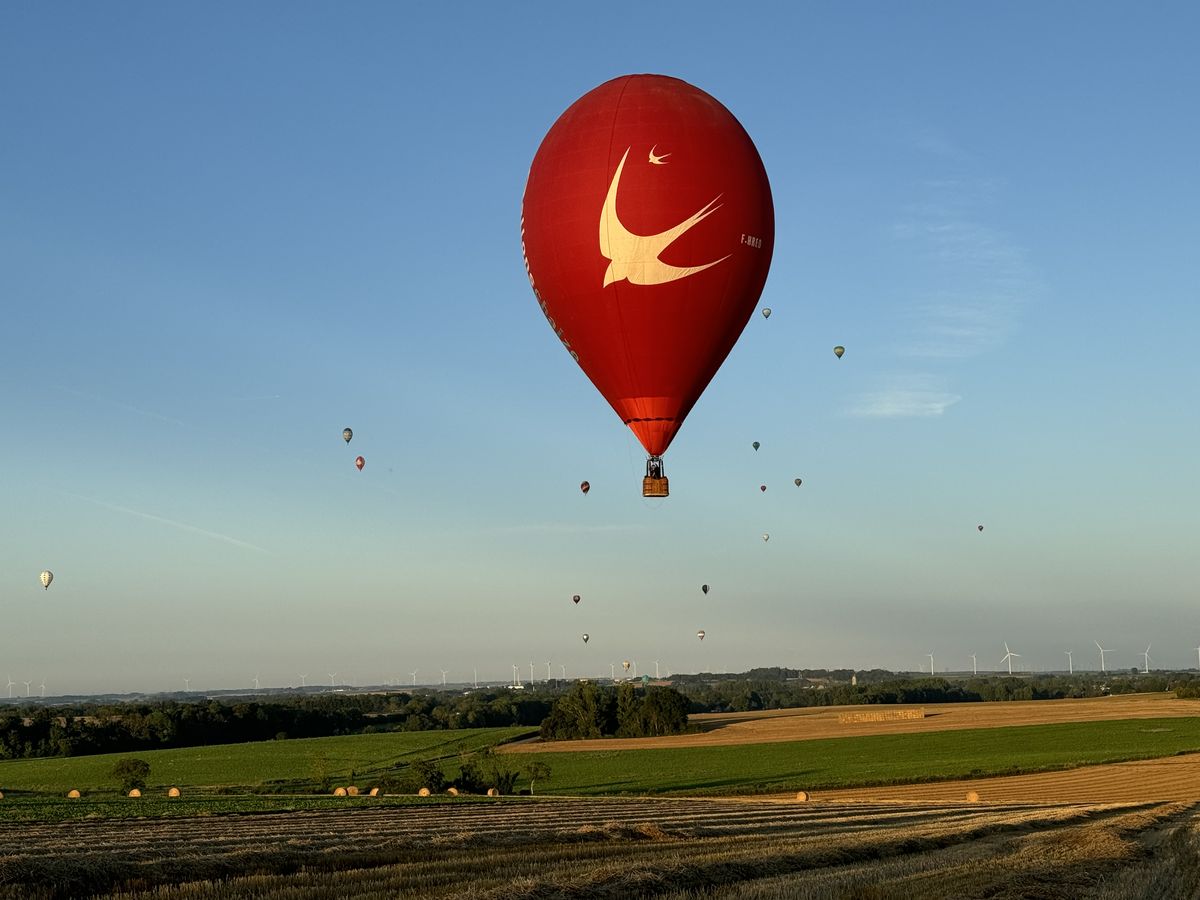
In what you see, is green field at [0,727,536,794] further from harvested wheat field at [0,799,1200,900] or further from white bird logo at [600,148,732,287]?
white bird logo at [600,148,732,287]

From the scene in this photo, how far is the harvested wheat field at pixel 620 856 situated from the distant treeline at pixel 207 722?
6650cm

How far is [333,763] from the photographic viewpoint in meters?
74.8

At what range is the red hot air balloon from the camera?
28406 millimetres

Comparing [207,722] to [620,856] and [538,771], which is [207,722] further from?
[620,856]

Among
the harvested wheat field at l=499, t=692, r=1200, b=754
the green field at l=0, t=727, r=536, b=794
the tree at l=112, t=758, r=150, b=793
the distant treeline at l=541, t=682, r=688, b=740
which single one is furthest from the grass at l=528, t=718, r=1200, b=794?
the tree at l=112, t=758, r=150, b=793

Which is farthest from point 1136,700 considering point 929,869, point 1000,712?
point 929,869

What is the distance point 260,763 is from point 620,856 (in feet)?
202

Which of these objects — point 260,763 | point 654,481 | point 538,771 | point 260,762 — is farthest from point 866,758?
point 654,481

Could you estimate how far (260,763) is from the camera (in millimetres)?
76250

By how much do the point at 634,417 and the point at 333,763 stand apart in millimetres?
51711

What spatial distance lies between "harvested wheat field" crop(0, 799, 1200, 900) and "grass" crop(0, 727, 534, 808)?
3237cm

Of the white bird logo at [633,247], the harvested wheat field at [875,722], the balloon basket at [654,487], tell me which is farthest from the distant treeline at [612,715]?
the white bird logo at [633,247]

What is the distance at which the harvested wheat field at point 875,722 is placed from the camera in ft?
284

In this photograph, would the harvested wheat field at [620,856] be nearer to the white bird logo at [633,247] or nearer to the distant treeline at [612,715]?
the white bird logo at [633,247]
